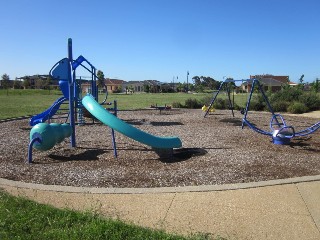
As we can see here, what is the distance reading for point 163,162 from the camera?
732cm

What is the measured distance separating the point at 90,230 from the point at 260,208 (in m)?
2.24

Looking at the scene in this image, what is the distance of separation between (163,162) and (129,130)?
101 cm

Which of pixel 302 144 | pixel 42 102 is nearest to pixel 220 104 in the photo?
pixel 302 144

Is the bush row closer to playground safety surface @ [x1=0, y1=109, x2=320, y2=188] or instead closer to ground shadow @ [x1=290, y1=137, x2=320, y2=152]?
playground safety surface @ [x1=0, y1=109, x2=320, y2=188]

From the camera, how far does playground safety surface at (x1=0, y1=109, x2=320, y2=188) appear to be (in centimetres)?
598

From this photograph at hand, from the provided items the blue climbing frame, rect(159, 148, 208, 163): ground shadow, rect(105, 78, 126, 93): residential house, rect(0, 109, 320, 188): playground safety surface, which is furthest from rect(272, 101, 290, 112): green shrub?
rect(105, 78, 126, 93): residential house

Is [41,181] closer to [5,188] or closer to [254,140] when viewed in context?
[5,188]

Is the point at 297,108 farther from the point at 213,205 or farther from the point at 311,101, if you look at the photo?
the point at 213,205

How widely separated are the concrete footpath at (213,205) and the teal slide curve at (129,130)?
2.09m

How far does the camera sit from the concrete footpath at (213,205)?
12.9 ft

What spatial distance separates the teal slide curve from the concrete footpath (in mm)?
2089

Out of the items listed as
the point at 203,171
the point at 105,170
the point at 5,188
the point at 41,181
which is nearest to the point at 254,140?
the point at 203,171

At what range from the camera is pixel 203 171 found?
6.49m

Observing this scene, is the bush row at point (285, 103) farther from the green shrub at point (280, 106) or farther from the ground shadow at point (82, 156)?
the ground shadow at point (82, 156)
